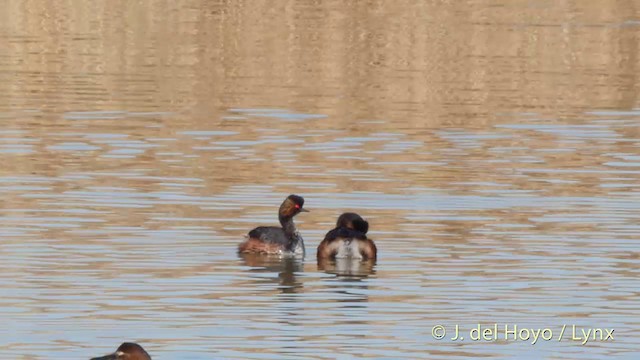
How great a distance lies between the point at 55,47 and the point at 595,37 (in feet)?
37.1

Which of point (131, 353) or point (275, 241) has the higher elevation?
point (131, 353)

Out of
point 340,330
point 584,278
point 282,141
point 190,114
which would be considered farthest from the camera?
point 190,114

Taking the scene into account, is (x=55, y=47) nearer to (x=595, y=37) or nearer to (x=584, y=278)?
(x=595, y=37)

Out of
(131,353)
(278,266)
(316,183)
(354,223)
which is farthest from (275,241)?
(131,353)

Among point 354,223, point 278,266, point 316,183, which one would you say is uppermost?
point 354,223

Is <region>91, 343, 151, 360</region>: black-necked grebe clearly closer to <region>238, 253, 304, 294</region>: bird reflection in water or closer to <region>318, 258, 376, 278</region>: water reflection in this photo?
<region>238, 253, 304, 294</region>: bird reflection in water

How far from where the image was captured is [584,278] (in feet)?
58.5

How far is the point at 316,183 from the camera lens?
23.8 m

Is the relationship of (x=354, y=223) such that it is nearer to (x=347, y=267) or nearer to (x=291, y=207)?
(x=347, y=267)

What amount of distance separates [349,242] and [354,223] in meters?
0.41

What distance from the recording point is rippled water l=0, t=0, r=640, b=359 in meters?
15.7

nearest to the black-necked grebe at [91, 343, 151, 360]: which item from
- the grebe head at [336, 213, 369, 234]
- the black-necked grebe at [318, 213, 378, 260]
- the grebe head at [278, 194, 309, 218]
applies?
the black-necked grebe at [318, 213, 378, 260]

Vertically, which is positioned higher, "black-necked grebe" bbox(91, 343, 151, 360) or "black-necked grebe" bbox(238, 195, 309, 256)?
"black-necked grebe" bbox(91, 343, 151, 360)

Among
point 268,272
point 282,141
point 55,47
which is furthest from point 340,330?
point 55,47
